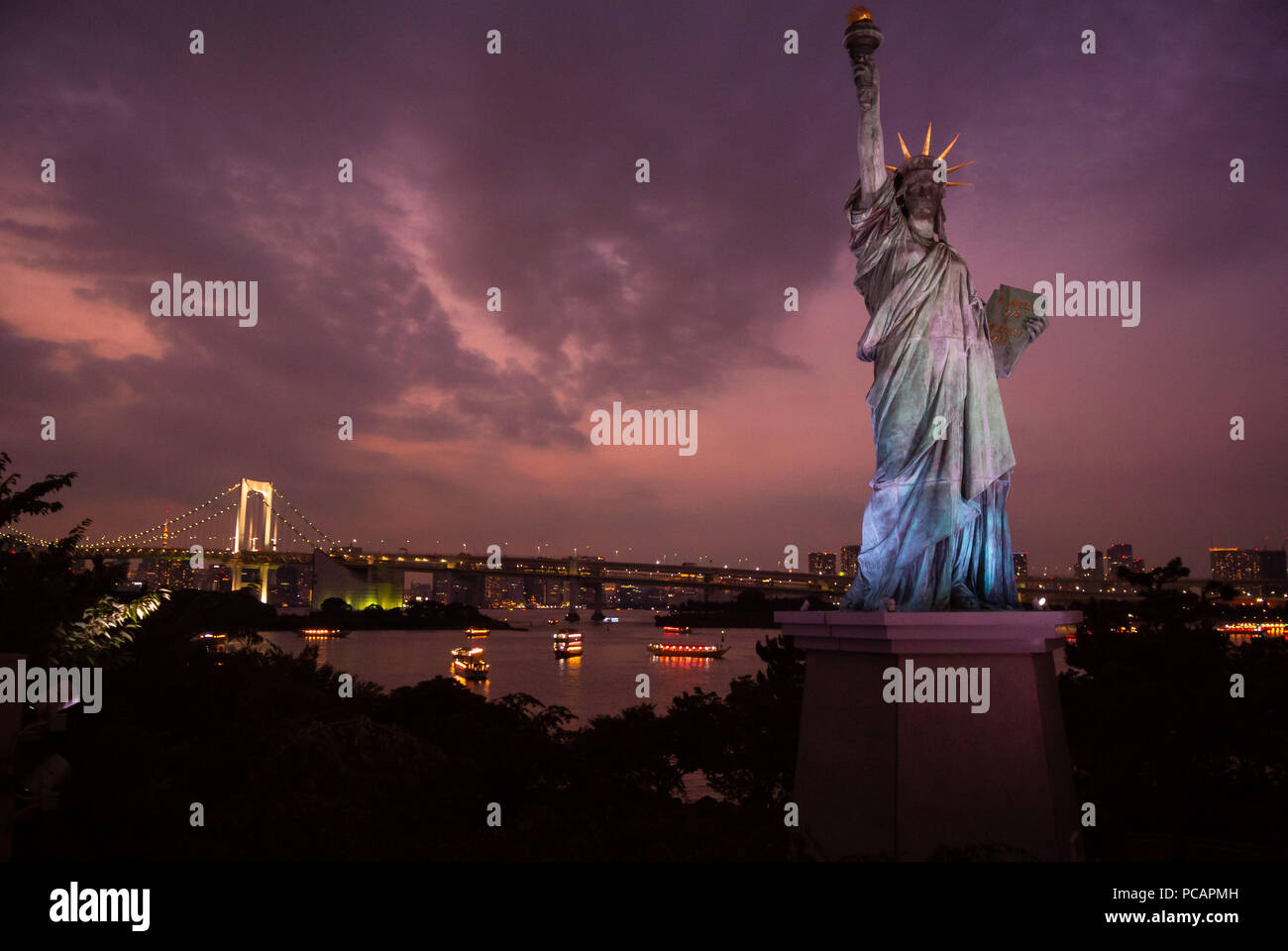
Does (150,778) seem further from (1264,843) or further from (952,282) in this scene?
(1264,843)

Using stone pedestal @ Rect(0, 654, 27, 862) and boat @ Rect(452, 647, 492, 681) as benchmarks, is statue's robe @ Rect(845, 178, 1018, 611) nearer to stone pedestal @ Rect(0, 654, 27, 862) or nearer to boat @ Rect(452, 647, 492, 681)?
stone pedestal @ Rect(0, 654, 27, 862)

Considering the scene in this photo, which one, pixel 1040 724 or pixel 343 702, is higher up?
pixel 1040 724

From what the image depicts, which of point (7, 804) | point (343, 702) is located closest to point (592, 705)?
point (343, 702)

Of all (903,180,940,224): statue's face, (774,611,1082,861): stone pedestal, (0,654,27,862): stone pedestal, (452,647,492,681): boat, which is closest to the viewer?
(0,654,27,862): stone pedestal

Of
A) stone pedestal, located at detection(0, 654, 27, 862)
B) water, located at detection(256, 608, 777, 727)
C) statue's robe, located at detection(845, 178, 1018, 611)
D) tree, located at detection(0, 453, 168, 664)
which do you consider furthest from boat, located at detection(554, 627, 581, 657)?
stone pedestal, located at detection(0, 654, 27, 862)

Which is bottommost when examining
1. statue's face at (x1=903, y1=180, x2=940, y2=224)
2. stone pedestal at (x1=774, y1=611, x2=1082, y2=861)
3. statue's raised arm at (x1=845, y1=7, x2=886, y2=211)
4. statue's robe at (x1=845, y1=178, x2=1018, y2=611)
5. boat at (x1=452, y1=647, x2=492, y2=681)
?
boat at (x1=452, y1=647, x2=492, y2=681)

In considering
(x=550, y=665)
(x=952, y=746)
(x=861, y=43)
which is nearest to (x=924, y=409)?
(x=952, y=746)
